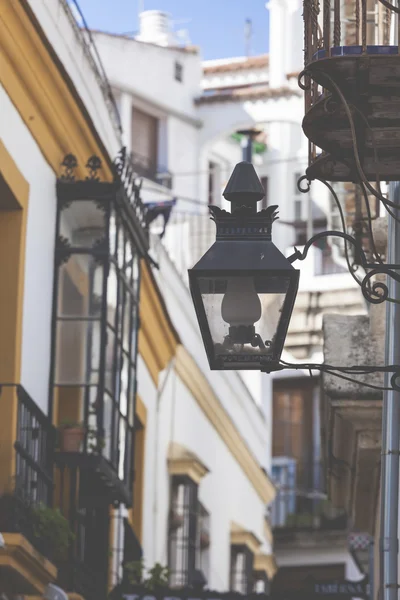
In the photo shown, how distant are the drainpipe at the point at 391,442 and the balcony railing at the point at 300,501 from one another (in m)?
24.0

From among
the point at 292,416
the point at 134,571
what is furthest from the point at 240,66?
the point at 134,571

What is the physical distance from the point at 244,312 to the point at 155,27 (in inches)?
1322

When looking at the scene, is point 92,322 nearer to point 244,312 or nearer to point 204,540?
point 244,312

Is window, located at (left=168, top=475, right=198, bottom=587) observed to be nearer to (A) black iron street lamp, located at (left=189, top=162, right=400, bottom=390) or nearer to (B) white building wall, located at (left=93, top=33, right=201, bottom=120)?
(A) black iron street lamp, located at (left=189, top=162, right=400, bottom=390)

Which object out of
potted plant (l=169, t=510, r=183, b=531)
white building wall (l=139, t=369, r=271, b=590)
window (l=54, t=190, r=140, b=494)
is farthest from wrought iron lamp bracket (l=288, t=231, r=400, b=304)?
potted plant (l=169, t=510, r=183, b=531)

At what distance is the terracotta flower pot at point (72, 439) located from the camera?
1278 centimetres

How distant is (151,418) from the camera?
18.2 metres

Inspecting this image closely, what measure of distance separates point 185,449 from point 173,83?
675 inches

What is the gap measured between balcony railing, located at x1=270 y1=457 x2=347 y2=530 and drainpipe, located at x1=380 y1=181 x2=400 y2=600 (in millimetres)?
23956

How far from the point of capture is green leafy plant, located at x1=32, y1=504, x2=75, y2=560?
465 inches

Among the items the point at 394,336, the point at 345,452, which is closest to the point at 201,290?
the point at 394,336

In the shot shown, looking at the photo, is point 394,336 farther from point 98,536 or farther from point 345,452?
point 98,536

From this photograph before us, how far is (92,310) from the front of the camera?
1345 centimetres

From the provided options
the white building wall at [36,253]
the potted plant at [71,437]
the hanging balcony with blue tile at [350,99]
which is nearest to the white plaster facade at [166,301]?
the white building wall at [36,253]
